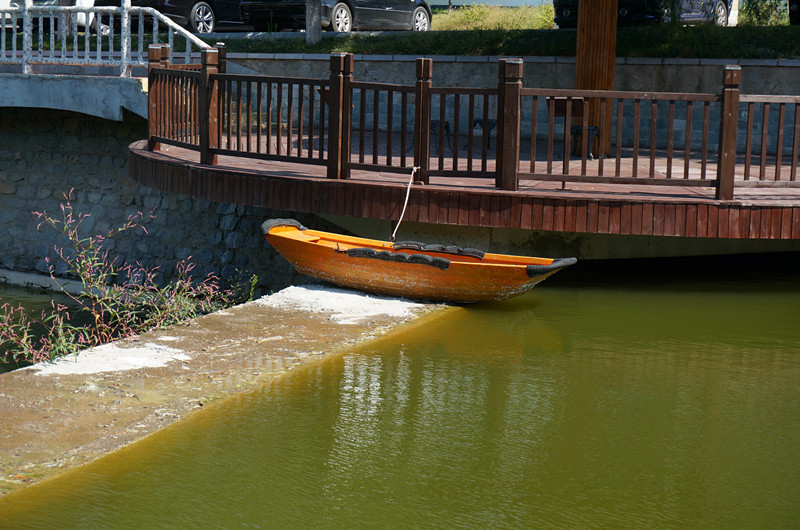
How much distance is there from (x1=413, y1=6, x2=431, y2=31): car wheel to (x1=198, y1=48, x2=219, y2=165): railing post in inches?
474

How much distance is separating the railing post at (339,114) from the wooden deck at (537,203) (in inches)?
6.6

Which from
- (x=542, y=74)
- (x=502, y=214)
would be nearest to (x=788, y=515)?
(x=502, y=214)

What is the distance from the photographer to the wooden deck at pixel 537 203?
783cm

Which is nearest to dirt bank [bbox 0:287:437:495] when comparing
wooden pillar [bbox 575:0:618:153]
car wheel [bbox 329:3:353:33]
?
wooden pillar [bbox 575:0:618:153]

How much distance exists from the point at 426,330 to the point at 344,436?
83.3 inches

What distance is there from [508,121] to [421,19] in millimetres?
13844

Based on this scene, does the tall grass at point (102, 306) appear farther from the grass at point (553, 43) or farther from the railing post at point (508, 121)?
the grass at point (553, 43)

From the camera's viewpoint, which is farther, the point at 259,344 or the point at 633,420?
the point at 259,344

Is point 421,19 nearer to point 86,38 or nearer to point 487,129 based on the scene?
point 86,38

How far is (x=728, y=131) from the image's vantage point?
7.79m

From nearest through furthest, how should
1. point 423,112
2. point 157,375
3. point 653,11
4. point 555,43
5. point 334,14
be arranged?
point 157,375 < point 423,112 < point 555,43 < point 653,11 < point 334,14

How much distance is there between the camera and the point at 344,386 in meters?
5.39

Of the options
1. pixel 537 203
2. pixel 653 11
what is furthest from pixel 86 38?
pixel 653 11

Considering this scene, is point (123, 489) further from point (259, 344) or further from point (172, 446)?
point (259, 344)
